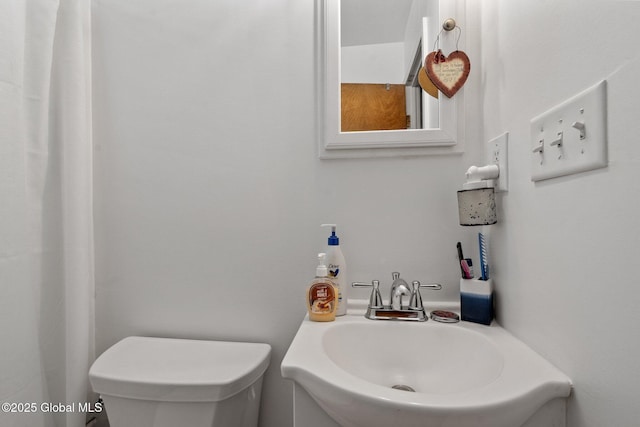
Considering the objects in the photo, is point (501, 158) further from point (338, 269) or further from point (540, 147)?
point (338, 269)

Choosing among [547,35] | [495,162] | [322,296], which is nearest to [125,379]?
[322,296]

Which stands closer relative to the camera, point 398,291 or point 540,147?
point 540,147

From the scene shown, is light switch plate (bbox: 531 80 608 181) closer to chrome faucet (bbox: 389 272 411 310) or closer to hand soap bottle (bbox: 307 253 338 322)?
chrome faucet (bbox: 389 272 411 310)

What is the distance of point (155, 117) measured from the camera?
1.06 metres

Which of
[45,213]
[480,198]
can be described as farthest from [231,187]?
[480,198]

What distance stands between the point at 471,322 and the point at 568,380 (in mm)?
283

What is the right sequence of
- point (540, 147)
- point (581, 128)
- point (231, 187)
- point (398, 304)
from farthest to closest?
point (231, 187) < point (398, 304) < point (540, 147) < point (581, 128)

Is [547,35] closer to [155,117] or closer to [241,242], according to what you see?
[241,242]

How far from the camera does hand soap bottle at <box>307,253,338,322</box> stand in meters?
0.82

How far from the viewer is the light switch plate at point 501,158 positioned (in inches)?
29.0

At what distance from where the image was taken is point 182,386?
775 mm

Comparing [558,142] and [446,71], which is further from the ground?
[446,71]

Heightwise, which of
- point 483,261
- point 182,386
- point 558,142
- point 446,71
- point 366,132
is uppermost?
point 446,71

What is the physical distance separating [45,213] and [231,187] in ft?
1.78
